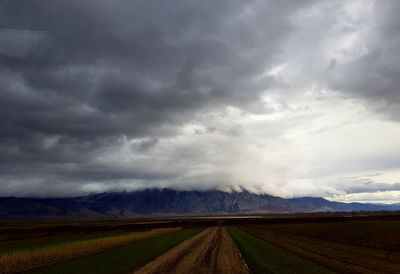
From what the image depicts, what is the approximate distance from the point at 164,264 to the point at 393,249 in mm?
26535

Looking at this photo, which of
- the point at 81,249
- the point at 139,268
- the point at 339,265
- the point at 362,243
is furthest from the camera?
the point at 362,243

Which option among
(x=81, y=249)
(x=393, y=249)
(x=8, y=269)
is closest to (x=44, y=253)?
(x=81, y=249)

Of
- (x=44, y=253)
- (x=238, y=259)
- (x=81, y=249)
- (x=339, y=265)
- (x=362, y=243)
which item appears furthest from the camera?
(x=362, y=243)

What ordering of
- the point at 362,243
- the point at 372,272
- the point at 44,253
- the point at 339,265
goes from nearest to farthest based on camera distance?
the point at 372,272 → the point at 339,265 → the point at 44,253 → the point at 362,243

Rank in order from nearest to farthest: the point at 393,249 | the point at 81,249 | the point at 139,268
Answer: the point at 139,268 → the point at 393,249 → the point at 81,249

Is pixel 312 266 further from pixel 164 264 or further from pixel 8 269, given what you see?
pixel 8 269

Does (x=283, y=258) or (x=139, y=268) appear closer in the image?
(x=139, y=268)

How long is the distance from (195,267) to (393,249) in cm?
2576

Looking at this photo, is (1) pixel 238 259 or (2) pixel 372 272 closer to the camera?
(2) pixel 372 272

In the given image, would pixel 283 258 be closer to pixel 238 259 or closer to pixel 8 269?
pixel 238 259

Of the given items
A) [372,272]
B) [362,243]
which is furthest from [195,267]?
[362,243]

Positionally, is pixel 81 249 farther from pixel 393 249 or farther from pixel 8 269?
pixel 393 249

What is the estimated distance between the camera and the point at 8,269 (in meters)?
31.3

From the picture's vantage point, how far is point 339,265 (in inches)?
1239
